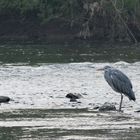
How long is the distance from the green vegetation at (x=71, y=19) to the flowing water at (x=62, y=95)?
9432 millimetres

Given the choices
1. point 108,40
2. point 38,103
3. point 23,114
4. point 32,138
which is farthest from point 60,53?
point 32,138

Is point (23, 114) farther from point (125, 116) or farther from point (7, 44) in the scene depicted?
point (7, 44)

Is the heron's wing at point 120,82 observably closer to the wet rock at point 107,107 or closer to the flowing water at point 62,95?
the flowing water at point 62,95

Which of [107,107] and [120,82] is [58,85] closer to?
[120,82]

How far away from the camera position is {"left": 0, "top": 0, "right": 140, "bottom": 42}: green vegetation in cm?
5097

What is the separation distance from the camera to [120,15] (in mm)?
50531

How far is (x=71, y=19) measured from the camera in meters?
54.7

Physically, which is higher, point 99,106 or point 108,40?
point 99,106

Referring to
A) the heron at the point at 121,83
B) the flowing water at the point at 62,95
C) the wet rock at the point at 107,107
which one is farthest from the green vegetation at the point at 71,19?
the wet rock at the point at 107,107

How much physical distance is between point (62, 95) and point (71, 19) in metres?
33.5

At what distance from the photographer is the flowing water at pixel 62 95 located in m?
14.4

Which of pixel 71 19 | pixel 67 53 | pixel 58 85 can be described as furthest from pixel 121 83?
pixel 71 19

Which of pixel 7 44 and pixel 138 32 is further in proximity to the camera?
pixel 138 32

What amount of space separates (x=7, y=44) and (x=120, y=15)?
7233 mm
